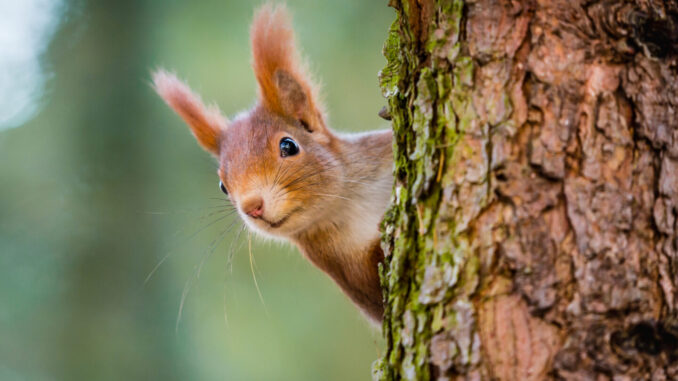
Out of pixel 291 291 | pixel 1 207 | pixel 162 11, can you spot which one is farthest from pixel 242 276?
pixel 162 11

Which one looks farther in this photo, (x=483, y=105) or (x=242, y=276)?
(x=242, y=276)

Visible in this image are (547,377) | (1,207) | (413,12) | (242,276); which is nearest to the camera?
(547,377)

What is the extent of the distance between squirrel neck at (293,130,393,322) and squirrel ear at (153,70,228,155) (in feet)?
1.33

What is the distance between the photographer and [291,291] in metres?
2.72

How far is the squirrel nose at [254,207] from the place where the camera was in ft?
4.90

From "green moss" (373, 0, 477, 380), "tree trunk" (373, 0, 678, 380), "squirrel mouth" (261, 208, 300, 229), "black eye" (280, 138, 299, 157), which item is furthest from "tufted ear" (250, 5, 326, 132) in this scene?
"tree trunk" (373, 0, 678, 380)

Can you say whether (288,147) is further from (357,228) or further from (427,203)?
(427,203)

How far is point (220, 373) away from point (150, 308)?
40 cm

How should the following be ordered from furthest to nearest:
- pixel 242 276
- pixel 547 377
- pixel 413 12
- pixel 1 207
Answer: pixel 242 276
pixel 1 207
pixel 413 12
pixel 547 377

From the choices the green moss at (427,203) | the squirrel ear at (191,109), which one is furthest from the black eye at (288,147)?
the green moss at (427,203)

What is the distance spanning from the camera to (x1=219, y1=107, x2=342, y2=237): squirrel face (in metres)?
1.54

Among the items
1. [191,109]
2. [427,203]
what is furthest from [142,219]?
[427,203]

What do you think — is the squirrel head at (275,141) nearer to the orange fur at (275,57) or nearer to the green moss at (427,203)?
the orange fur at (275,57)

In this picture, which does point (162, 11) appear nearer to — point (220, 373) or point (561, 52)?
point (220, 373)
